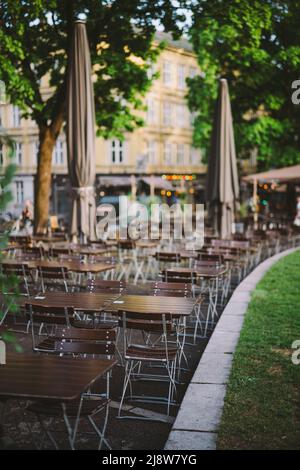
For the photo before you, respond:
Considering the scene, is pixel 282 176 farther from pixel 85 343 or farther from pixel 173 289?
pixel 85 343

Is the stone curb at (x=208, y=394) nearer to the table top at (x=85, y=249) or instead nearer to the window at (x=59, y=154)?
the table top at (x=85, y=249)

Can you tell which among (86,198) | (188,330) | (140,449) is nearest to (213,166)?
(86,198)

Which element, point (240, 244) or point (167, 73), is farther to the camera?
point (167, 73)

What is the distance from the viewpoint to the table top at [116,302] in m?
6.75

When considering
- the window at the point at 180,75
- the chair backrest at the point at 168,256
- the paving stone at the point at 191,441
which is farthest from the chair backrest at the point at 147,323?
the window at the point at 180,75

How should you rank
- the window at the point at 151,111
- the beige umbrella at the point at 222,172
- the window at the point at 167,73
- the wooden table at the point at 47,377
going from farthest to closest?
the window at the point at 167,73
the window at the point at 151,111
the beige umbrella at the point at 222,172
the wooden table at the point at 47,377

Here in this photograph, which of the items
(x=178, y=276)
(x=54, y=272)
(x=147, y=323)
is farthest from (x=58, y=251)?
(x=147, y=323)

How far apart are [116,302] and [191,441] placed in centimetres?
268

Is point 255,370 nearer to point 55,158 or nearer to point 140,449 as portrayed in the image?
point 140,449

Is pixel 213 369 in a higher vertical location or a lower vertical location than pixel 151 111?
lower

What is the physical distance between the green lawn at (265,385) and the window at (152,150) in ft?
120

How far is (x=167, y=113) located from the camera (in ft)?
162

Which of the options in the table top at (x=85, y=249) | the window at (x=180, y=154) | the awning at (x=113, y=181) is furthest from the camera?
the window at (x=180, y=154)

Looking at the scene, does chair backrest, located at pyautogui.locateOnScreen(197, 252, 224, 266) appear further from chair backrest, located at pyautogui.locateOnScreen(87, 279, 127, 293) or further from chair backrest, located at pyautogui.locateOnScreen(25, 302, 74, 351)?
chair backrest, located at pyautogui.locateOnScreen(25, 302, 74, 351)
